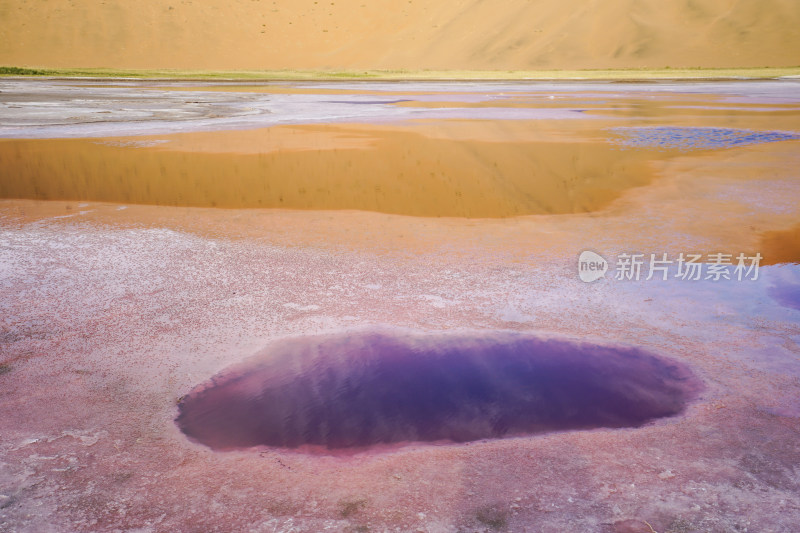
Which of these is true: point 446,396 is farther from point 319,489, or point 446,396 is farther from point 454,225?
point 454,225

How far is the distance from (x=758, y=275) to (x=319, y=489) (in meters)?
4.82

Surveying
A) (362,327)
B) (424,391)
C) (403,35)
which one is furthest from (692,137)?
(403,35)

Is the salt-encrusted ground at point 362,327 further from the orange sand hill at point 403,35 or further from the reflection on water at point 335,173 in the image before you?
the orange sand hill at point 403,35

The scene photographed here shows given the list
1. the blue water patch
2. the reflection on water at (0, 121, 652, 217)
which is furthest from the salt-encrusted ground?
the blue water patch

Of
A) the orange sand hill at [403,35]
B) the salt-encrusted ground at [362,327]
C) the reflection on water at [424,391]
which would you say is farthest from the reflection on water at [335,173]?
the orange sand hill at [403,35]

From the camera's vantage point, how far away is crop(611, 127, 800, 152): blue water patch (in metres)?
14.2

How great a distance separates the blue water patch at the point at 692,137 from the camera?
561 inches

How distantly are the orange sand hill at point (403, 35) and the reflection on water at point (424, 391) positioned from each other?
66.7m

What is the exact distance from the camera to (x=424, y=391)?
4082 mm

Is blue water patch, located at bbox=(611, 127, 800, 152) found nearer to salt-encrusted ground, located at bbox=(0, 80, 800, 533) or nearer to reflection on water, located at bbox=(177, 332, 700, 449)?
salt-encrusted ground, located at bbox=(0, 80, 800, 533)

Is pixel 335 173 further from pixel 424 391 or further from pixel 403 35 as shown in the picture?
pixel 403 35

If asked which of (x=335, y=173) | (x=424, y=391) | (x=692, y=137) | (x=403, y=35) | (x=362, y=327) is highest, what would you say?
(x=403, y=35)

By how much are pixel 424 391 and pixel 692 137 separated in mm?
13745

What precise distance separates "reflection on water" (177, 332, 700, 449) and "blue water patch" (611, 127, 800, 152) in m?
10.7
